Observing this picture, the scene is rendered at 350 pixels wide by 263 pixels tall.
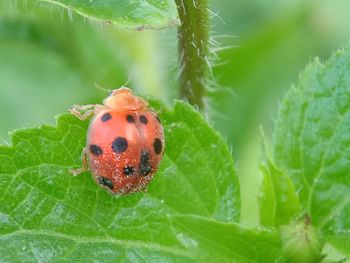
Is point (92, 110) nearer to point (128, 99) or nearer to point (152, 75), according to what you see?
point (128, 99)

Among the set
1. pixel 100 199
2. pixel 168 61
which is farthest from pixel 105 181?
pixel 168 61

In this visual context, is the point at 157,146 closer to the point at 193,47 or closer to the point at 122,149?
the point at 122,149

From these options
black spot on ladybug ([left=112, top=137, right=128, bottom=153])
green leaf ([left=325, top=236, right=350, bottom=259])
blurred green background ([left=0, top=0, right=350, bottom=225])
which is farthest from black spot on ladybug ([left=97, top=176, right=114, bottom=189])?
green leaf ([left=325, top=236, right=350, bottom=259])

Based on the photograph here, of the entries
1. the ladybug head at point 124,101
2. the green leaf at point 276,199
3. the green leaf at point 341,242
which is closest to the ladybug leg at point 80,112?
the ladybug head at point 124,101

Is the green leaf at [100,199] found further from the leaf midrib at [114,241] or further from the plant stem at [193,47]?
the plant stem at [193,47]

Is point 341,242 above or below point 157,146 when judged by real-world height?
below

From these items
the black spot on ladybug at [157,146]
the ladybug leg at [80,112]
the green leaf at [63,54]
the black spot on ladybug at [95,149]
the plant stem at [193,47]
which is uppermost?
the green leaf at [63,54]
